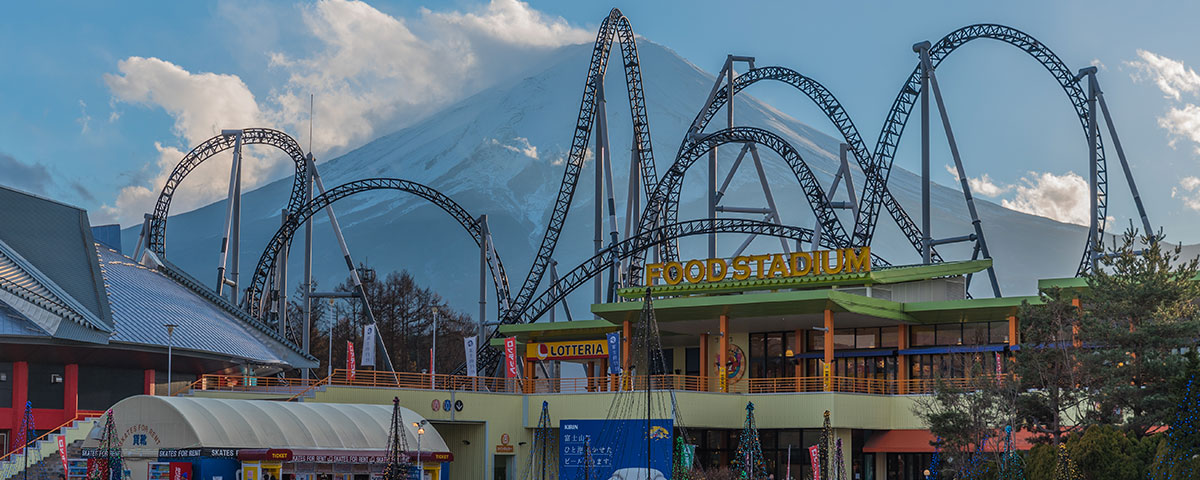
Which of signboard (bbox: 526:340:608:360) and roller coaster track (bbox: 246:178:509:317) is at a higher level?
roller coaster track (bbox: 246:178:509:317)

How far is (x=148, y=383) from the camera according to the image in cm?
4981

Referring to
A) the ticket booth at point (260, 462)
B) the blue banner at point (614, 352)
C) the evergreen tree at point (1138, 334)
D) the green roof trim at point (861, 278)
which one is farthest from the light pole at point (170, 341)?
the evergreen tree at point (1138, 334)

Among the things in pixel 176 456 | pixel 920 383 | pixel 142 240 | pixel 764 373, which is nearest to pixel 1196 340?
pixel 920 383

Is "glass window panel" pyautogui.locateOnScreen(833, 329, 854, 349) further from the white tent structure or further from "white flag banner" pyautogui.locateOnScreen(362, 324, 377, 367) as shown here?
"white flag banner" pyautogui.locateOnScreen(362, 324, 377, 367)

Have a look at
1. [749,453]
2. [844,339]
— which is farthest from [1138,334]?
[844,339]

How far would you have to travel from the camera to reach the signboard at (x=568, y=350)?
53.9 metres

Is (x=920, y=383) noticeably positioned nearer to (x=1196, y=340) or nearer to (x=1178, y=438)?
(x=1196, y=340)

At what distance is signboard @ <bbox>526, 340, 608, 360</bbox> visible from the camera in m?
53.9

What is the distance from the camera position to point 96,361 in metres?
47.4

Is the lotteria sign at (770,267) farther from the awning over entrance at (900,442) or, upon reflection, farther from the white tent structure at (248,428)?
the white tent structure at (248,428)

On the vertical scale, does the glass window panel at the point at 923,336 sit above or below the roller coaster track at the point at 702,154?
below

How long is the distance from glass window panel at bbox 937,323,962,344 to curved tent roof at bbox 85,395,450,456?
1937 centimetres

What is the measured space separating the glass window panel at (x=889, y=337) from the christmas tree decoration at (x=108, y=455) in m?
27.2

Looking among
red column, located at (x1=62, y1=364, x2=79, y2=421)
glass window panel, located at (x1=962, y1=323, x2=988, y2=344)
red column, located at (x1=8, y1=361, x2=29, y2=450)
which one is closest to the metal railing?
glass window panel, located at (x1=962, y1=323, x2=988, y2=344)
